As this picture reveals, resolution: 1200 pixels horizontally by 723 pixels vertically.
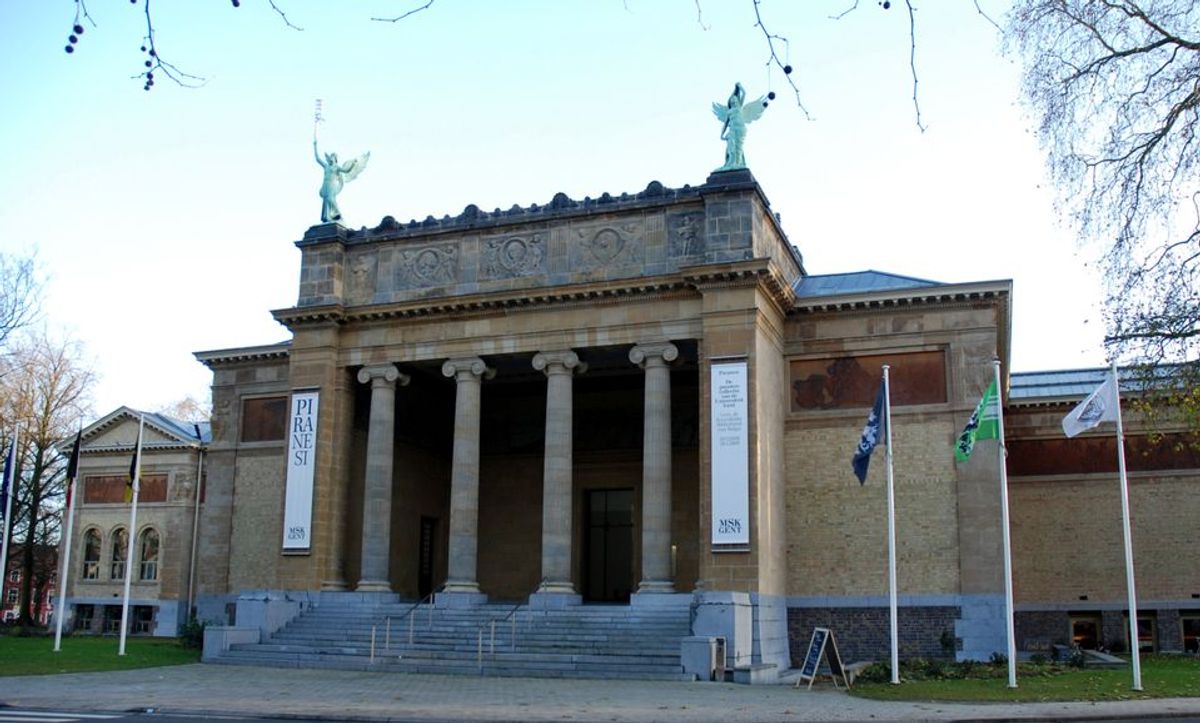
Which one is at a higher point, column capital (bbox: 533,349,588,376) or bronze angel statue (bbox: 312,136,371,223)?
bronze angel statue (bbox: 312,136,371,223)

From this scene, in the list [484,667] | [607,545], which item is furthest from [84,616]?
[484,667]

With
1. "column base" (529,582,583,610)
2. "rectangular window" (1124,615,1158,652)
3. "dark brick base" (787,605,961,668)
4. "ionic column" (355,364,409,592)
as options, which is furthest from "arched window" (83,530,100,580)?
"rectangular window" (1124,615,1158,652)

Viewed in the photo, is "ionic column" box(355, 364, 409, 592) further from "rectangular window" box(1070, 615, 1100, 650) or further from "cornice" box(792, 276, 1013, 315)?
"rectangular window" box(1070, 615, 1100, 650)

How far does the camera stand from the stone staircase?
2702 centimetres

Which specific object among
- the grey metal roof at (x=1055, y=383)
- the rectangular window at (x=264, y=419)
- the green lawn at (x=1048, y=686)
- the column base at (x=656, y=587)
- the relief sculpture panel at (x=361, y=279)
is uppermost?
the relief sculpture panel at (x=361, y=279)

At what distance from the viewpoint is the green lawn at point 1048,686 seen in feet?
67.4

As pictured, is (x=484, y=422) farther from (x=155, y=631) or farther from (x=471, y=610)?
(x=155, y=631)

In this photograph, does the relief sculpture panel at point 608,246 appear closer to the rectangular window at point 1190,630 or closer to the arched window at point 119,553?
the rectangular window at point 1190,630

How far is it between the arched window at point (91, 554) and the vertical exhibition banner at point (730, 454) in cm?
2897

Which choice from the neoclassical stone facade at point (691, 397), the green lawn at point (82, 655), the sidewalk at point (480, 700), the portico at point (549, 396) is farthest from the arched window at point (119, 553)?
the sidewalk at point (480, 700)

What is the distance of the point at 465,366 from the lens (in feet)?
111

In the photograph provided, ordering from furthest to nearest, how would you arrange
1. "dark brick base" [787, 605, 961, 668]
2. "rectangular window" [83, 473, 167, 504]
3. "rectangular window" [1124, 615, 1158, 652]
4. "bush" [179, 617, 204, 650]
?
1. "rectangular window" [83, 473, 167, 504]
2. "rectangular window" [1124, 615, 1158, 652]
3. "bush" [179, 617, 204, 650]
4. "dark brick base" [787, 605, 961, 668]

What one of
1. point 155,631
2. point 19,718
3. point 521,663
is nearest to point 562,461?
point 521,663

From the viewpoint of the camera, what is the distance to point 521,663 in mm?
27422
